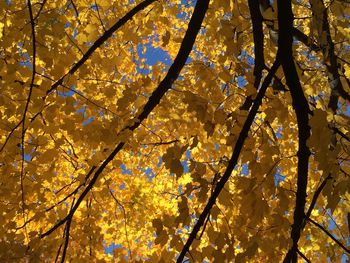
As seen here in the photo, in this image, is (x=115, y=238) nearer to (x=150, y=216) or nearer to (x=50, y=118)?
(x=150, y=216)

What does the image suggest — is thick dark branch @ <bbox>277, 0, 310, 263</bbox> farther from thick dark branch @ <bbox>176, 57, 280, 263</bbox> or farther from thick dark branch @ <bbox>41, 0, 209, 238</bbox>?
thick dark branch @ <bbox>41, 0, 209, 238</bbox>

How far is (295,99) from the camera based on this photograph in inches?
80.5

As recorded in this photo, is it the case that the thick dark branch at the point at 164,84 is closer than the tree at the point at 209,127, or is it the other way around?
the tree at the point at 209,127

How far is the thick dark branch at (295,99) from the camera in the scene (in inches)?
72.3

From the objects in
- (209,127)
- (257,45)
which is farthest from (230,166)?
(257,45)

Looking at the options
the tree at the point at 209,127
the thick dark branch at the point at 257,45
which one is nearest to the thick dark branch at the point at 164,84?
the tree at the point at 209,127

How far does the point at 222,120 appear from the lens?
2.27 m

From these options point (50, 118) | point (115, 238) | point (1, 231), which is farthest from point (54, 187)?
point (50, 118)

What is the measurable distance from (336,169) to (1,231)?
2658 mm

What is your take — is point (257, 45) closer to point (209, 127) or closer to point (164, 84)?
point (164, 84)

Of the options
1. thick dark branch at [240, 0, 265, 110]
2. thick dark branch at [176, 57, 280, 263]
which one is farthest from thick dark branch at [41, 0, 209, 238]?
thick dark branch at [176, 57, 280, 263]

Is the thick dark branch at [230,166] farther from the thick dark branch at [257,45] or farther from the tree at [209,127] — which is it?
the thick dark branch at [257,45]

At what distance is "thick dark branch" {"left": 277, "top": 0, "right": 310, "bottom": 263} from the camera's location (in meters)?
1.84

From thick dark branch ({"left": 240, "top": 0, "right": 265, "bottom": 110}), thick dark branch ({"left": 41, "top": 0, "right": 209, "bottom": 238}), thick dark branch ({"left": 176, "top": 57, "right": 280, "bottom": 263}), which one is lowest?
thick dark branch ({"left": 176, "top": 57, "right": 280, "bottom": 263})
